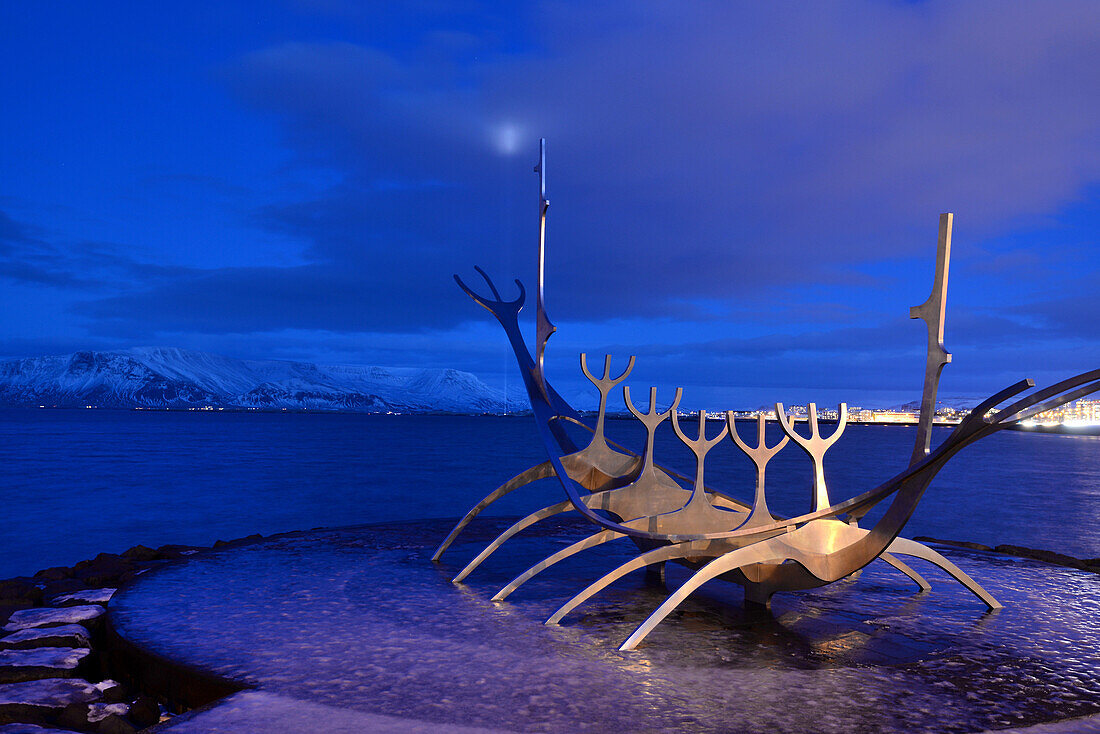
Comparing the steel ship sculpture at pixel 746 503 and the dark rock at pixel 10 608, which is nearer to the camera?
the steel ship sculpture at pixel 746 503

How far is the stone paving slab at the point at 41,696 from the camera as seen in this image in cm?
644

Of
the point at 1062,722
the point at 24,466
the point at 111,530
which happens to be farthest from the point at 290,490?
the point at 1062,722

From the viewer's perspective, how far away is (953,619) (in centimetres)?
914

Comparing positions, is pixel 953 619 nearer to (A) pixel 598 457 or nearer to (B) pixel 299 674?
(A) pixel 598 457

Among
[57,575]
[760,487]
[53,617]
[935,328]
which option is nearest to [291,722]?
[760,487]

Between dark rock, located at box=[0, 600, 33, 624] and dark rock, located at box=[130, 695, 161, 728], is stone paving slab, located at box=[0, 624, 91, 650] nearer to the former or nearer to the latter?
dark rock, located at box=[0, 600, 33, 624]

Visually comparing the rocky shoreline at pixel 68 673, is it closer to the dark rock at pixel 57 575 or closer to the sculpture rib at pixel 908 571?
the dark rock at pixel 57 575

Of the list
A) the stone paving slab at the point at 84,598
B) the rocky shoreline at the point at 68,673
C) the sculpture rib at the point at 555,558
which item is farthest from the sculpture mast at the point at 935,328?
the stone paving slab at the point at 84,598

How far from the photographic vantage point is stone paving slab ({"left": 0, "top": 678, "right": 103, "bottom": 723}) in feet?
21.1

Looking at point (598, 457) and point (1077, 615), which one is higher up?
point (598, 457)

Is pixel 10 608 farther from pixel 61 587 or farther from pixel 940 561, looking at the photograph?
pixel 940 561

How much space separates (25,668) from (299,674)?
294 centimetres

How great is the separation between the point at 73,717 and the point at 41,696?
61 centimetres

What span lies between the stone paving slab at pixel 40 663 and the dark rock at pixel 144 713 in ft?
4.15
